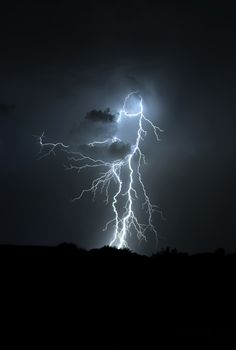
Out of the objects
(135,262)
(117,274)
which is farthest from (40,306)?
(135,262)

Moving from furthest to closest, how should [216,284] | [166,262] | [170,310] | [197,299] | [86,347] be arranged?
[166,262], [216,284], [197,299], [170,310], [86,347]

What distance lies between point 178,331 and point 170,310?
1.75 metres

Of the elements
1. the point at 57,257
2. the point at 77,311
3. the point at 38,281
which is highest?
the point at 57,257

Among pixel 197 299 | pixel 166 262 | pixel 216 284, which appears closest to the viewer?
pixel 197 299

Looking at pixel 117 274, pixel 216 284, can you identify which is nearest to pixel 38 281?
pixel 117 274

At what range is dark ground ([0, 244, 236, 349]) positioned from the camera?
10.9 meters

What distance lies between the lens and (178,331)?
37.6ft

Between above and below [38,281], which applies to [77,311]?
below

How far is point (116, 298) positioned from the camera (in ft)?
43.4

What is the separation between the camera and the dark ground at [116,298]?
10.9 meters

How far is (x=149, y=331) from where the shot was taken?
11.5 metres

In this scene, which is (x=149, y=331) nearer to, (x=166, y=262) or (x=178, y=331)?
(x=178, y=331)

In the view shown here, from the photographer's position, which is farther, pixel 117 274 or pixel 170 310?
pixel 117 274

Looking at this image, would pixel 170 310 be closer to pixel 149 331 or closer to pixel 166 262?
pixel 149 331
